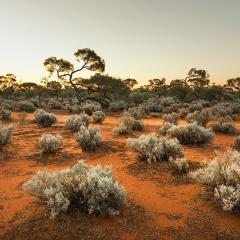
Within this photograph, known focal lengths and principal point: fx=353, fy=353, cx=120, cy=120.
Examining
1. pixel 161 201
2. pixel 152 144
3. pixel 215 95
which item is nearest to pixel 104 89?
pixel 215 95

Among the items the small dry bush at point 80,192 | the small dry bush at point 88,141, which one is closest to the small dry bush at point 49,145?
the small dry bush at point 88,141

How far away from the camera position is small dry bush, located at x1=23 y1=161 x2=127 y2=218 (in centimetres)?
536

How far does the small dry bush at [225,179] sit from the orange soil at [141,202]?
0.22m

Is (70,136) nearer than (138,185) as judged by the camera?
No

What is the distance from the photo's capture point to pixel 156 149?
28.5ft

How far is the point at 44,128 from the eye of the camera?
56.9 ft

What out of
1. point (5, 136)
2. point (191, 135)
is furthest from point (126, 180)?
point (5, 136)

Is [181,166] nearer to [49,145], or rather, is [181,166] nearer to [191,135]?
[191,135]

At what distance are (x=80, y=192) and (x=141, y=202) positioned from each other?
117 cm

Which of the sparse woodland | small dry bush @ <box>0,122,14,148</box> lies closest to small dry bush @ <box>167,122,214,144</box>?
the sparse woodland

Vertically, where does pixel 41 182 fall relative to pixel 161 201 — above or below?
above

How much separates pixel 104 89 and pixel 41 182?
35.9 meters

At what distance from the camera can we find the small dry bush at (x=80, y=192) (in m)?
5.36

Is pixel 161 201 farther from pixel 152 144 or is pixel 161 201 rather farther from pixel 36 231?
pixel 152 144
